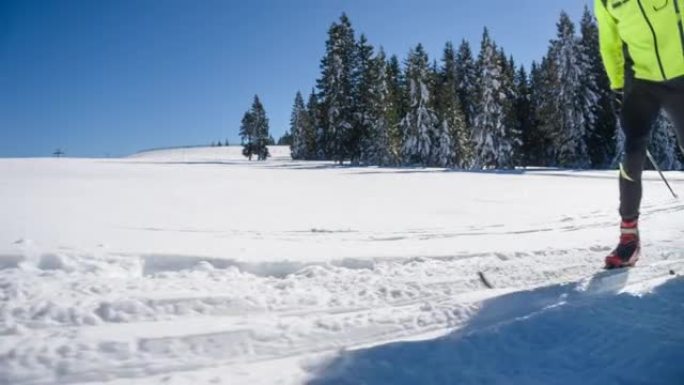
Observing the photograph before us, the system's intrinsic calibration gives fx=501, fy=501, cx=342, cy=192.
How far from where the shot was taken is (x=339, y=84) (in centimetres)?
3778

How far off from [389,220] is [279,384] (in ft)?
13.9

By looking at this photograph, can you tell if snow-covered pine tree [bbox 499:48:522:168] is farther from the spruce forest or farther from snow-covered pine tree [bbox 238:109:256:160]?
snow-covered pine tree [bbox 238:109:256:160]

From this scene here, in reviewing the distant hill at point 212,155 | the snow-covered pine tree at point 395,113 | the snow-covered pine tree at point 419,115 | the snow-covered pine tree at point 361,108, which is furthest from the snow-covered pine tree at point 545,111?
the distant hill at point 212,155

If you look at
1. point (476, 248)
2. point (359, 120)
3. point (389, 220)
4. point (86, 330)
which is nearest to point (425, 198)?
point (389, 220)

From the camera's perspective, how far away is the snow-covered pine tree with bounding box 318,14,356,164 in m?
37.5

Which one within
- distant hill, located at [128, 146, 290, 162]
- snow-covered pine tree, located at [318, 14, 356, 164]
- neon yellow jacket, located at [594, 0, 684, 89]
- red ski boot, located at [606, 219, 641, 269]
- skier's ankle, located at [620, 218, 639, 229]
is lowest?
red ski boot, located at [606, 219, 641, 269]

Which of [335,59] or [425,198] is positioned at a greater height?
[335,59]

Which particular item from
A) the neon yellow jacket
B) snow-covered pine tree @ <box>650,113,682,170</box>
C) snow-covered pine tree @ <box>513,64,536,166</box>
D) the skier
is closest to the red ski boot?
the skier

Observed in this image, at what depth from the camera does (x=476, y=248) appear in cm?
428

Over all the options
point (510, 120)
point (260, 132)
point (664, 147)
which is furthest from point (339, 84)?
point (260, 132)

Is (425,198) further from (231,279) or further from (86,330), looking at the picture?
(86,330)

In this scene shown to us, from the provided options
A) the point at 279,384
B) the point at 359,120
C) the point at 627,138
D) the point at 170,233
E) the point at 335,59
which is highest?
the point at 335,59

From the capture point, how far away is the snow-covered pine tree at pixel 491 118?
35938 mm

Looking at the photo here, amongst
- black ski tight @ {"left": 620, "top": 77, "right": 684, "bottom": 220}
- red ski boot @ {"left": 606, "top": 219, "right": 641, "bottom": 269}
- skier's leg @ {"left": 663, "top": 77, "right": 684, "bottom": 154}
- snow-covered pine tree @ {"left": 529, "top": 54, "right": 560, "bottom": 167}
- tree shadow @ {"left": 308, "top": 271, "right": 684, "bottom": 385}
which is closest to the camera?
tree shadow @ {"left": 308, "top": 271, "right": 684, "bottom": 385}
